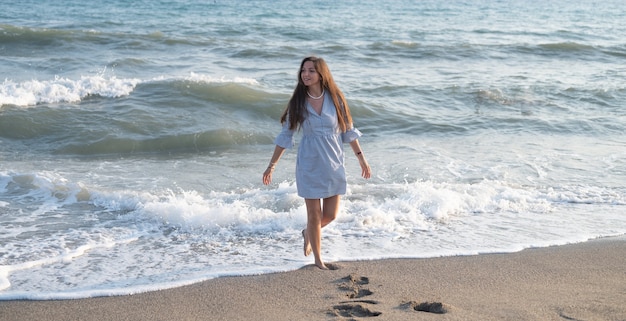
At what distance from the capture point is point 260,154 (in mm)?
9953

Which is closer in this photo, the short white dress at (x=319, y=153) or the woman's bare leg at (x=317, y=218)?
the short white dress at (x=319, y=153)

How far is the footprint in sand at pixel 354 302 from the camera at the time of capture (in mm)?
4293

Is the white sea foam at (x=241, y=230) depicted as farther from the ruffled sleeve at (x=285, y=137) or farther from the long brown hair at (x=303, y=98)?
the long brown hair at (x=303, y=98)

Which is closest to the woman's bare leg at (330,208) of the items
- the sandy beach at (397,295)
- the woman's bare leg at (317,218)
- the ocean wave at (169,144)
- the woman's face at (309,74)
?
the woman's bare leg at (317,218)

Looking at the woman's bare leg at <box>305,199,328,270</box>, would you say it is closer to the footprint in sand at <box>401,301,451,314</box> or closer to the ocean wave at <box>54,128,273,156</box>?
the footprint in sand at <box>401,301,451,314</box>

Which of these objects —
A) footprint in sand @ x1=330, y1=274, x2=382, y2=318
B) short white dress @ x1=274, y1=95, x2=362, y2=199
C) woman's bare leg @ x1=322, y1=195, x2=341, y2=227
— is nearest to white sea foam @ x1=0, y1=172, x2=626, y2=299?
woman's bare leg @ x1=322, y1=195, x2=341, y2=227

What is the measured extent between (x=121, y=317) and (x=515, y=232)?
3590 mm

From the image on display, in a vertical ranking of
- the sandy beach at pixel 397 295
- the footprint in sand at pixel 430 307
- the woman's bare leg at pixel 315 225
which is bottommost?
the sandy beach at pixel 397 295

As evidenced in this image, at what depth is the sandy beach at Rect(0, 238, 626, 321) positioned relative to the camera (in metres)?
4.32

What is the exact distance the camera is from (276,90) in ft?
45.3

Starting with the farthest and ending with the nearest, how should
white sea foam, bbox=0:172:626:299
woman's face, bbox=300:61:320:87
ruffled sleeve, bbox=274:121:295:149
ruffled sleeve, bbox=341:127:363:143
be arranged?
1. white sea foam, bbox=0:172:626:299
2. ruffled sleeve, bbox=341:127:363:143
3. ruffled sleeve, bbox=274:121:295:149
4. woman's face, bbox=300:61:320:87

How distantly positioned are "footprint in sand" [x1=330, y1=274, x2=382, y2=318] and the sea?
23.3 inches

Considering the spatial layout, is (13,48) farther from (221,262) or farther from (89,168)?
(221,262)

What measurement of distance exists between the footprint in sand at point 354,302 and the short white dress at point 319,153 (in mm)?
613
